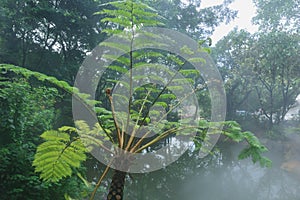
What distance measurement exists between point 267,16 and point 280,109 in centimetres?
516

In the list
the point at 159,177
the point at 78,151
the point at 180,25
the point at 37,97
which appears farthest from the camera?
the point at 180,25

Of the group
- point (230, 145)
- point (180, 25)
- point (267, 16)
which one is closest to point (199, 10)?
point (180, 25)

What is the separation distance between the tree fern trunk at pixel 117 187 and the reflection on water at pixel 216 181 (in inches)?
104

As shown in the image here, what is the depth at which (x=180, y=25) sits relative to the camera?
11.1 metres

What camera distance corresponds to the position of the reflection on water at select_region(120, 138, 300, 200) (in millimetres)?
4406

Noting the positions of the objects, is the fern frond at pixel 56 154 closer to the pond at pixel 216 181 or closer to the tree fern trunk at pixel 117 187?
the tree fern trunk at pixel 117 187

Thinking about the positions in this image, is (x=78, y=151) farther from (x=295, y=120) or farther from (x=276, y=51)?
(x=295, y=120)

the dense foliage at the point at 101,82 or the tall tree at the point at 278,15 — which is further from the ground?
the tall tree at the point at 278,15

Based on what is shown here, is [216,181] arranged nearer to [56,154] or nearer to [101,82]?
[56,154]

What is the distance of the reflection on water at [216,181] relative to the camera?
441 cm

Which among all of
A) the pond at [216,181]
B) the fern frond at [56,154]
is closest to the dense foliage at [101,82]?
the fern frond at [56,154]

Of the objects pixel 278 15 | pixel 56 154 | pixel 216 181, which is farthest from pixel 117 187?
pixel 278 15

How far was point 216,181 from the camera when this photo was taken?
213 inches

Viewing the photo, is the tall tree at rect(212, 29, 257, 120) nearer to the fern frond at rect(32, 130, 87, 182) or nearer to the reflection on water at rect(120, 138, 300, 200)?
the reflection on water at rect(120, 138, 300, 200)
